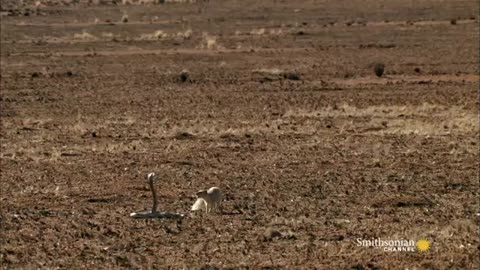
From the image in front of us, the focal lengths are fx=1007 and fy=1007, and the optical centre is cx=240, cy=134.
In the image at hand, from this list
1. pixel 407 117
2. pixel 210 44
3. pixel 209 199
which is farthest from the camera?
pixel 210 44

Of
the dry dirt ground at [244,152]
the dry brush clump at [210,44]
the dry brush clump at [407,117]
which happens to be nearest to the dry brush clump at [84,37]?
the dry dirt ground at [244,152]

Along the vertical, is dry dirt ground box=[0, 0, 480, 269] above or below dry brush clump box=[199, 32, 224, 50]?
above

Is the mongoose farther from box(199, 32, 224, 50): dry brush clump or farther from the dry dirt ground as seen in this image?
box(199, 32, 224, 50): dry brush clump

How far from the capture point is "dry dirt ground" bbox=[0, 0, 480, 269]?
10.7m

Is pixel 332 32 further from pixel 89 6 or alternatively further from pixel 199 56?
pixel 89 6

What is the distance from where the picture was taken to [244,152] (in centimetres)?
1914

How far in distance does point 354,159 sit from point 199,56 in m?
26.9

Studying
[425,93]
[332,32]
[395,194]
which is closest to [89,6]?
[332,32]

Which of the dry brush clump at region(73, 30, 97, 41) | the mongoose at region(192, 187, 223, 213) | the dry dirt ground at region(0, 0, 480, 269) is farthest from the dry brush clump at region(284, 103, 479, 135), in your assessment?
the dry brush clump at region(73, 30, 97, 41)

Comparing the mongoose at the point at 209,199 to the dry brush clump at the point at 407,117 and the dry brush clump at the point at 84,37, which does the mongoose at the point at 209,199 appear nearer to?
the dry brush clump at the point at 407,117

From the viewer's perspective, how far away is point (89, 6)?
288 feet

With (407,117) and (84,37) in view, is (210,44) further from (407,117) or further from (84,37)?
(407,117)

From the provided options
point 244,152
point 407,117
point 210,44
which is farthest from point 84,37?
point 244,152

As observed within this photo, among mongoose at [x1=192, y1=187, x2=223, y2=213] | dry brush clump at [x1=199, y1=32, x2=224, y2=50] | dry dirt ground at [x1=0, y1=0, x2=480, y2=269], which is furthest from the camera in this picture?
dry brush clump at [x1=199, y1=32, x2=224, y2=50]
